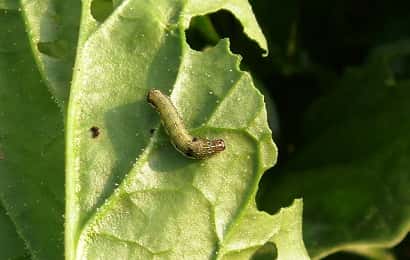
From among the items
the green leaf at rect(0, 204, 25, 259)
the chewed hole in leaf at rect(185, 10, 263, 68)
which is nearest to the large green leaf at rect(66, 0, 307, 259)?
the green leaf at rect(0, 204, 25, 259)

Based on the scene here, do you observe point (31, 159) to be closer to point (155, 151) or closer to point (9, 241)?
point (9, 241)

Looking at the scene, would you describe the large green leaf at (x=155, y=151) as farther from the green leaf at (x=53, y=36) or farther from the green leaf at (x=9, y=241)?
the green leaf at (x=9, y=241)

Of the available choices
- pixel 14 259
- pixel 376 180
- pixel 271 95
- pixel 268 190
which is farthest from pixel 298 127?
pixel 14 259

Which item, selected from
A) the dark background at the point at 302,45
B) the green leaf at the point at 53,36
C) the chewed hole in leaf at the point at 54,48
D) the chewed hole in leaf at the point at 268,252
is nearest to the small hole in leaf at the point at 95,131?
the green leaf at the point at 53,36

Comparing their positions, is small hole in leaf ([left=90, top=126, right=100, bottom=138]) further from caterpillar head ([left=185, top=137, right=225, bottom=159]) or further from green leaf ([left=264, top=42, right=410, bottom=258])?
green leaf ([left=264, top=42, right=410, bottom=258])

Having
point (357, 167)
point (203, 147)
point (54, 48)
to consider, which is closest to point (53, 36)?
point (54, 48)

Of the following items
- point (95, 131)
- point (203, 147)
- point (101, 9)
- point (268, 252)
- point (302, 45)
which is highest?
point (101, 9)

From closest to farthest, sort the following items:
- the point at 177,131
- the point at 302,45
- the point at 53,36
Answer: the point at 177,131 → the point at 53,36 → the point at 302,45
